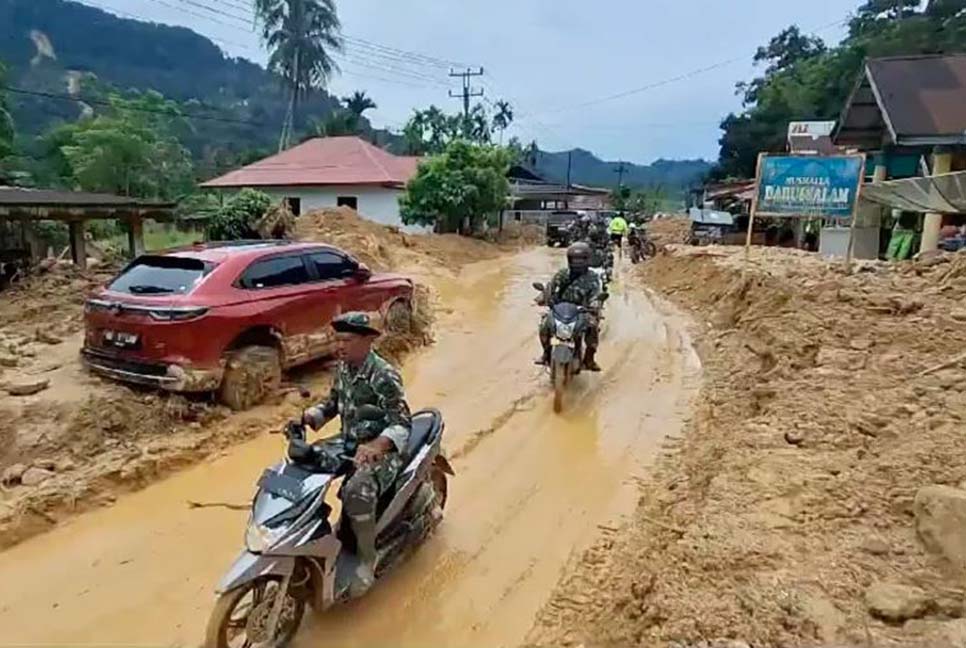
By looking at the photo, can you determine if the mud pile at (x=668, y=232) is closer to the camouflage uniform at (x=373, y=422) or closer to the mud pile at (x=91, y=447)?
the mud pile at (x=91, y=447)

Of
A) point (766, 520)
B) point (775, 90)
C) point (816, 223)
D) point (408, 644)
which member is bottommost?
point (408, 644)

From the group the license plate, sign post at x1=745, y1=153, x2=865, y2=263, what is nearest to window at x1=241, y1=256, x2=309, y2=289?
the license plate

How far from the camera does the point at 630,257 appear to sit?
2838cm

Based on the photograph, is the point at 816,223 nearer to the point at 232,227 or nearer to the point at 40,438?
the point at 232,227

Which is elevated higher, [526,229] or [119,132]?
[119,132]

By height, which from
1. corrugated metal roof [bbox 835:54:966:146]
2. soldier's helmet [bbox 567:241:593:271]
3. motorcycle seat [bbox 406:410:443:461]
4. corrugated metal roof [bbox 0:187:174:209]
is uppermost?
corrugated metal roof [bbox 835:54:966:146]

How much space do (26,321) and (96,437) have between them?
13.8 feet

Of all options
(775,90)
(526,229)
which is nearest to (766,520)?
(526,229)

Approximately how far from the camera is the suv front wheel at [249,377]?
7.44m

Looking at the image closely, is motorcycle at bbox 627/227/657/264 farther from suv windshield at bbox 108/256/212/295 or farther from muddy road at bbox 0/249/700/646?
suv windshield at bbox 108/256/212/295

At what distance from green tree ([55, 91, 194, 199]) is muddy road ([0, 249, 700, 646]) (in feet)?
86.4

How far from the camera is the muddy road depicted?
420cm

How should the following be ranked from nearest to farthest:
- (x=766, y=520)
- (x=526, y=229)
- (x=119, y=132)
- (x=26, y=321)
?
(x=766, y=520) < (x=26, y=321) < (x=119, y=132) < (x=526, y=229)

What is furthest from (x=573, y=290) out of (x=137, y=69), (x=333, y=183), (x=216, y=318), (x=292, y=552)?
(x=137, y=69)
